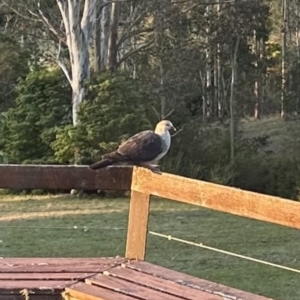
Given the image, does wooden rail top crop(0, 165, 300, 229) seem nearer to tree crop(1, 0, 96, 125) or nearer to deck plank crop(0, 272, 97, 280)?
deck plank crop(0, 272, 97, 280)

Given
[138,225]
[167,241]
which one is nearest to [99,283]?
[138,225]

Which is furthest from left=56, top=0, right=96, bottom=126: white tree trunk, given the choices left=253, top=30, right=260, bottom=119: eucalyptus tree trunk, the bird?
the bird

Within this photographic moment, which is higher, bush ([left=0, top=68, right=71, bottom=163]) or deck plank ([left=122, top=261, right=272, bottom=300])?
bush ([left=0, top=68, right=71, bottom=163])

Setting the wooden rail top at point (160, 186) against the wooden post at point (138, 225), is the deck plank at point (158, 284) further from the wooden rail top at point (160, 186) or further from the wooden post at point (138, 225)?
the wooden rail top at point (160, 186)

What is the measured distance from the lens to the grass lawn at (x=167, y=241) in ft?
24.6

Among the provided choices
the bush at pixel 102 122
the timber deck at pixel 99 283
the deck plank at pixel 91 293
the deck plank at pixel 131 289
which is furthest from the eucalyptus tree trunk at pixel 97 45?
the deck plank at pixel 91 293

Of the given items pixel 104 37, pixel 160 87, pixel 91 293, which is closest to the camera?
pixel 91 293

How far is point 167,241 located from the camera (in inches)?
370

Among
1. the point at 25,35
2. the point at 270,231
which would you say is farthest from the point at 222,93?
the point at 270,231

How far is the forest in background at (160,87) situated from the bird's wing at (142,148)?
32.1 feet

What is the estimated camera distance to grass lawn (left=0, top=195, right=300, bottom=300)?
750 centimetres

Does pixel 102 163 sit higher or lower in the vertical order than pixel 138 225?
higher

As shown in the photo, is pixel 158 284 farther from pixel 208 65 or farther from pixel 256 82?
pixel 256 82

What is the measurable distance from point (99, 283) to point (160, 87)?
13.0 meters
